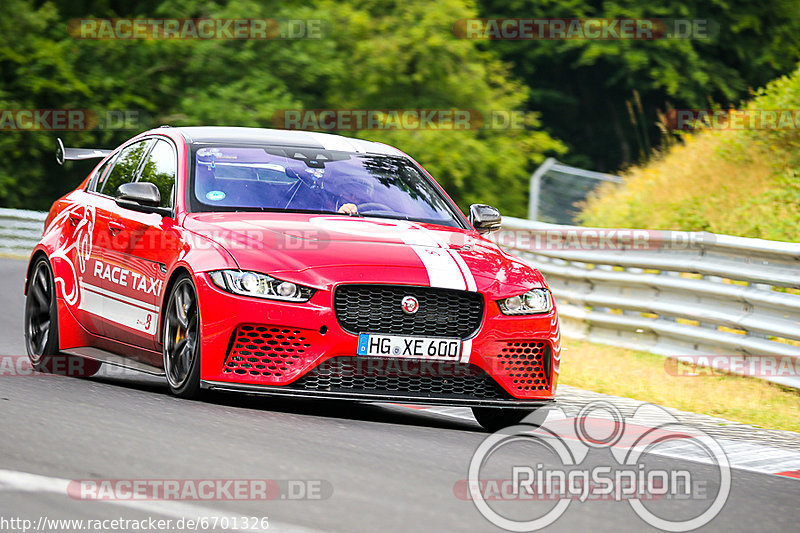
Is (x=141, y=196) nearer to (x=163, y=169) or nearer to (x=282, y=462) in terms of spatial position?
(x=163, y=169)

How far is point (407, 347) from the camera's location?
7.30 metres

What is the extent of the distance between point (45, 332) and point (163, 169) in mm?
1573

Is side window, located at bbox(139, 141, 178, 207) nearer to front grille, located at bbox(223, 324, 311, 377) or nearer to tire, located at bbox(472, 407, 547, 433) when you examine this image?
front grille, located at bbox(223, 324, 311, 377)

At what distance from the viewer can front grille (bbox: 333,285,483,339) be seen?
7.29 metres

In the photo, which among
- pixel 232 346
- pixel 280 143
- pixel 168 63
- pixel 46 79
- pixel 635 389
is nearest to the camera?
pixel 232 346

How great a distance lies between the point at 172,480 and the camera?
5.55m

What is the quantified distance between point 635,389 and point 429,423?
280 cm

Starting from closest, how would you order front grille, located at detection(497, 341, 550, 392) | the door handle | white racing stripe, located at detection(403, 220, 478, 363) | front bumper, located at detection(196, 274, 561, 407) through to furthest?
front bumper, located at detection(196, 274, 561, 407) < white racing stripe, located at detection(403, 220, 478, 363) < front grille, located at detection(497, 341, 550, 392) < the door handle

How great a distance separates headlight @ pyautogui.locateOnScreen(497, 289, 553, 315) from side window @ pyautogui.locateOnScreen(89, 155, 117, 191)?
336cm

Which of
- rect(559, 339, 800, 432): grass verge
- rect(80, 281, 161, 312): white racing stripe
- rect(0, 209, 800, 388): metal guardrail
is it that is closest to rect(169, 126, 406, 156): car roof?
rect(80, 281, 161, 312): white racing stripe

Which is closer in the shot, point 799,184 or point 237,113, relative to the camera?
point 799,184

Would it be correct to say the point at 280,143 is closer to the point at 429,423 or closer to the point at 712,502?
the point at 429,423

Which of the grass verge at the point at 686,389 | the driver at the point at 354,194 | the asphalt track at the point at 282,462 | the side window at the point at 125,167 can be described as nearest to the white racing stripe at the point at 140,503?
the asphalt track at the point at 282,462

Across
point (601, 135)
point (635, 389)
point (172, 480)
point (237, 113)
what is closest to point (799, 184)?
point (635, 389)
